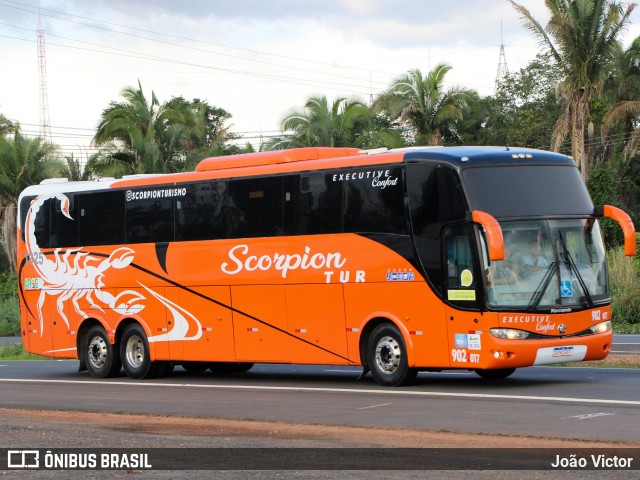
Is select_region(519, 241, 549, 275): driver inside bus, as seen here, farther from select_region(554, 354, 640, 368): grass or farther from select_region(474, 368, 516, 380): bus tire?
select_region(554, 354, 640, 368): grass

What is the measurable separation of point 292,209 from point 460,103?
33.3 m

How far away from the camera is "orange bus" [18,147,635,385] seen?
1770cm

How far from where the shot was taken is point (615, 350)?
27484mm

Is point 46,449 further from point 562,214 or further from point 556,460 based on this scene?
point 562,214

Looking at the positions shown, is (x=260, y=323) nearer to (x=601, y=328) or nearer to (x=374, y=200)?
(x=374, y=200)

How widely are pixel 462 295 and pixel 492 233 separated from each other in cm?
139

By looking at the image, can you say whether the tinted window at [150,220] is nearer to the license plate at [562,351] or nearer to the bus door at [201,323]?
the bus door at [201,323]

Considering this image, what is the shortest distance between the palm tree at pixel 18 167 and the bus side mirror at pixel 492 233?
44.8 m

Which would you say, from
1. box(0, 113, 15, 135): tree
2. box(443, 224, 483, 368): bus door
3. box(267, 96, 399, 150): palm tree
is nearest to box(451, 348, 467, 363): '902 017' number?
box(443, 224, 483, 368): bus door

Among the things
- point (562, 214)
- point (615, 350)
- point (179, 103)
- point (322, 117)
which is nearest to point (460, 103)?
A: point (322, 117)

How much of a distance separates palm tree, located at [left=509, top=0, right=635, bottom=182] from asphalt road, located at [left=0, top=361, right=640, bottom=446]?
22158 millimetres

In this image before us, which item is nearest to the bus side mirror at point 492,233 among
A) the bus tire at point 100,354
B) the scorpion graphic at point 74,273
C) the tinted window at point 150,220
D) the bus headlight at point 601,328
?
the bus headlight at point 601,328

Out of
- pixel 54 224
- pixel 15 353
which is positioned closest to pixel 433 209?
A: pixel 54 224

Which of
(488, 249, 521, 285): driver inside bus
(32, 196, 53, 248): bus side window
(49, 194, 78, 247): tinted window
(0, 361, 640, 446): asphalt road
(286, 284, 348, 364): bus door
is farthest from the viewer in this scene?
(32, 196, 53, 248): bus side window
